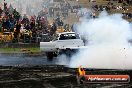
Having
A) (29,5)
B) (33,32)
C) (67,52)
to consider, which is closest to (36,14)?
(29,5)

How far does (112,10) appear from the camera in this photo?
146 feet

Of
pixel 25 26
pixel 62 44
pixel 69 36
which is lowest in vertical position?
pixel 62 44

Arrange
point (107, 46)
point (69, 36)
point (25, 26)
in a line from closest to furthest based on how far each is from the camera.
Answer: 1. point (107, 46)
2. point (69, 36)
3. point (25, 26)

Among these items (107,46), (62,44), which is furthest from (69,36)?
(107,46)

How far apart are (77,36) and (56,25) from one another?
456 inches

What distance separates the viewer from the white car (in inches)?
934

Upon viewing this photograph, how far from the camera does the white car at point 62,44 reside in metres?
23.7

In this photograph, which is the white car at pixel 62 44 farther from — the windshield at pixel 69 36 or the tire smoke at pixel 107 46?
the tire smoke at pixel 107 46

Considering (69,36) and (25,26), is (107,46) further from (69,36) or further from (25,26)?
(25,26)

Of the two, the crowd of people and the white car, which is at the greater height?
the crowd of people

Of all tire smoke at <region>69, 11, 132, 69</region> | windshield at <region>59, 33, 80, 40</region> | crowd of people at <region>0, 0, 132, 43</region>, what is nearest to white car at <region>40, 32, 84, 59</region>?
windshield at <region>59, 33, 80, 40</region>

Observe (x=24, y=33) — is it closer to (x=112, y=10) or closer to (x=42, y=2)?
(x=42, y=2)

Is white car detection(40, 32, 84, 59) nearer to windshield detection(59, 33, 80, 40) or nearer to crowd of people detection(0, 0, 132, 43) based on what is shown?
windshield detection(59, 33, 80, 40)

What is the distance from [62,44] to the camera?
82.3 feet
